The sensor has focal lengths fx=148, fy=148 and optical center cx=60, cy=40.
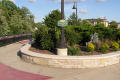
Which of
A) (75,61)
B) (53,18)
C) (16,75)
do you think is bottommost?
(16,75)

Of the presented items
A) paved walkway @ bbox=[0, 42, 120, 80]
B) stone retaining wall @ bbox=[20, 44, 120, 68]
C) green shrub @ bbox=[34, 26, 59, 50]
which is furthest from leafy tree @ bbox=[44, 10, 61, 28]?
paved walkway @ bbox=[0, 42, 120, 80]

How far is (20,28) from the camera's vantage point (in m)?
38.6

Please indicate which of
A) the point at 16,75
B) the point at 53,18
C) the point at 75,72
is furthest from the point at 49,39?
the point at 16,75

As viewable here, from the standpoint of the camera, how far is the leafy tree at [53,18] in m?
11.3

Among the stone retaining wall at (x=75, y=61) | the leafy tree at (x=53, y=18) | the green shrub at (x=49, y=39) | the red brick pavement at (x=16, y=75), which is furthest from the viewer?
the leafy tree at (x=53, y=18)

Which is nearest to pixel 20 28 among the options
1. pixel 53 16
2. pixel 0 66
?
pixel 53 16

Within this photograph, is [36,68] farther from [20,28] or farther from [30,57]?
[20,28]

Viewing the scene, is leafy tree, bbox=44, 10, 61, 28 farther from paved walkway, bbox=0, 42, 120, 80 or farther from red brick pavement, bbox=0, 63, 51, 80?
red brick pavement, bbox=0, 63, 51, 80

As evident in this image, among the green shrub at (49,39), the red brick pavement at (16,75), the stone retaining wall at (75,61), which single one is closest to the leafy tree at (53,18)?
the green shrub at (49,39)

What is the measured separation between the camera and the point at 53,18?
1141cm

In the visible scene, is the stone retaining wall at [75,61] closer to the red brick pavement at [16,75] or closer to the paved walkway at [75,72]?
the paved walkway at [75,72]

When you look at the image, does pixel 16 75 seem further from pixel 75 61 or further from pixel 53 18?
pixel 53 18

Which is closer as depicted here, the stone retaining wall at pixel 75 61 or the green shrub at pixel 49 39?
the stone retaining wall at pixel 75 61

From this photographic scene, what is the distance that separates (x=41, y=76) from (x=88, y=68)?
88.9 inches
